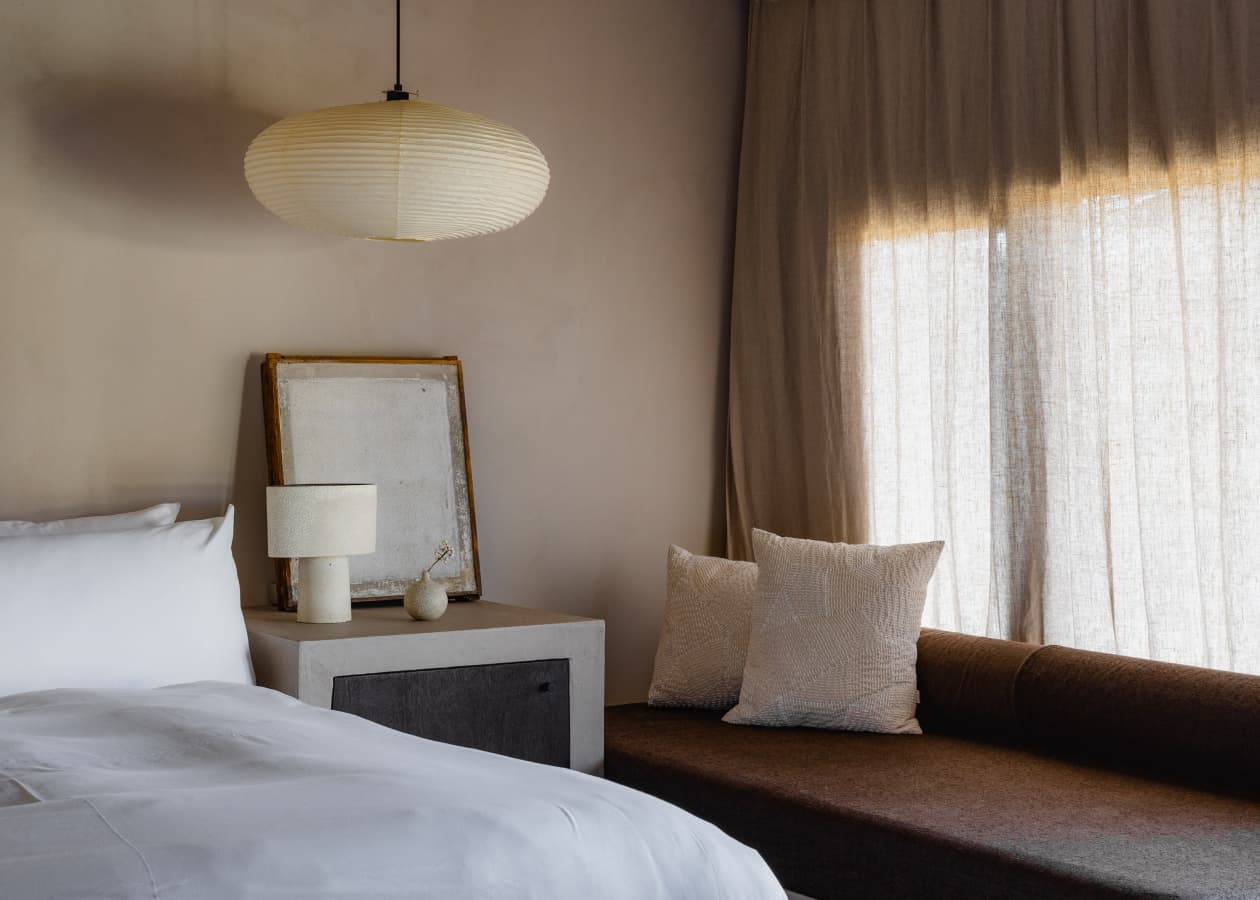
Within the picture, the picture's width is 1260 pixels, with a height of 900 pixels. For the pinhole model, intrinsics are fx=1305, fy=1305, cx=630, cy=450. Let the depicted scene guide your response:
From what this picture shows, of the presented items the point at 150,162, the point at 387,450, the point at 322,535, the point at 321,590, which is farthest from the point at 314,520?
the point at 150,162

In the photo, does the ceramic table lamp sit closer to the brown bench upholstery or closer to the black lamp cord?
the brown bench upholstery

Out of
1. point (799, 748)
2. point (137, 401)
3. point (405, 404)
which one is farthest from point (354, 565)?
point (799, 748)

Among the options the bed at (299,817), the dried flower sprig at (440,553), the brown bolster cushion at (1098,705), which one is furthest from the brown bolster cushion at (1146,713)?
the dried flower sprig at (440,553)

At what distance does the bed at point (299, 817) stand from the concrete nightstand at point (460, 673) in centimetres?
53

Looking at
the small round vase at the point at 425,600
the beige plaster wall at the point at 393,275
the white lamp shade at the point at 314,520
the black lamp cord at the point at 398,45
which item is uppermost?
the black lamp cord at the point at 398,45

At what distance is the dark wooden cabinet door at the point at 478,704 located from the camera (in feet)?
9.67

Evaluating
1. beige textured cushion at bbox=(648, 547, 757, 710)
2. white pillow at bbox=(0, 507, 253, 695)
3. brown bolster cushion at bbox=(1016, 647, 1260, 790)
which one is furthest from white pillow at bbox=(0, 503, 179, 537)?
brown bolster cushion at bbox=(1016, 647, 1260, 790)

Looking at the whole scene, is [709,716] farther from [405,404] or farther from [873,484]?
[405,404]

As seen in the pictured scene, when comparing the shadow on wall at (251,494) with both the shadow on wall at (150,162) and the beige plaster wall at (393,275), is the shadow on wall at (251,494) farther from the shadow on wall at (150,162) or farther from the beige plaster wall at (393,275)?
the shadow on wall at (150,162)

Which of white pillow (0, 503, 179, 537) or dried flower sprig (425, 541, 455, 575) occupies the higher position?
white pillow (0, 503, 179, 537)

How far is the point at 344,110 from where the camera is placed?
301 cm

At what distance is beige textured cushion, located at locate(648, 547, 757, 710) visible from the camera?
349 cm

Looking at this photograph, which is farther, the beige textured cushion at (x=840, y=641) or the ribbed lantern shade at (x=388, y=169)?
the beige textured cushion at (x=840, y=641)

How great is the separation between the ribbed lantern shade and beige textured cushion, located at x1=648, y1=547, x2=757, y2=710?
117cm
